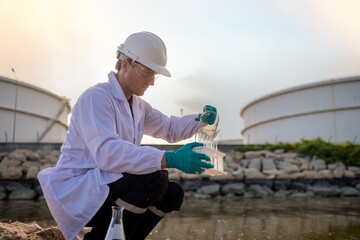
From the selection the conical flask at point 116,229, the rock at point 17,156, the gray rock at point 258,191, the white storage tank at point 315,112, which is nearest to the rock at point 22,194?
the rock at point 17,156

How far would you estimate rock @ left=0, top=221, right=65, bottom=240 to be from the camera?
1928mm

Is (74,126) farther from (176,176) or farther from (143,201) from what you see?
(176,176)

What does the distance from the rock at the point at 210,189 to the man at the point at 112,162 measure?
645 cm

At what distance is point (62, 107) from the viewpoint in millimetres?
20016

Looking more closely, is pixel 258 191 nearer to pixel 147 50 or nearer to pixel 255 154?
pixel 255 154

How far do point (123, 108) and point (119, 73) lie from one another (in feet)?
0.84

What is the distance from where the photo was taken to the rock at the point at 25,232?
193 centimetres

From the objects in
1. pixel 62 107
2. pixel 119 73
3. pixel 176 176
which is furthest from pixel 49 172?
pixel 62 107

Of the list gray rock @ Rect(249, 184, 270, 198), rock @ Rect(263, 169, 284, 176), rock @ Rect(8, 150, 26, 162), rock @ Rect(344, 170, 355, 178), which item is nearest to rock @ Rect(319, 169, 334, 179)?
rock @ Rect(344, 170, 355, 178)

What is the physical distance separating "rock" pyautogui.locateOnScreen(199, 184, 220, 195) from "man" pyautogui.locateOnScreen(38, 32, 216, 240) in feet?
21.2

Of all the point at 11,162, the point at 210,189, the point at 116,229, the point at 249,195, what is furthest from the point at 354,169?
the point at 116,229

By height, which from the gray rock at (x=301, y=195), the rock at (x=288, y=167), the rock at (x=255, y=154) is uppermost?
the rock at (x=255, y=154)

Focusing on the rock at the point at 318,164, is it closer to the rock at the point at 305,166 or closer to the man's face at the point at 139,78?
the rock at the point at 305,166

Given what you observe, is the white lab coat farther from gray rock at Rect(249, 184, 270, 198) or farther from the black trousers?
gray rock at Rect(249, 184, 270, 198)
